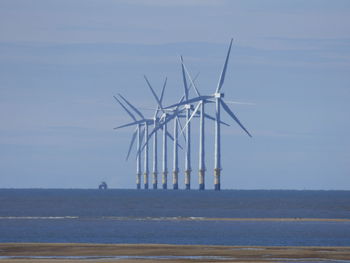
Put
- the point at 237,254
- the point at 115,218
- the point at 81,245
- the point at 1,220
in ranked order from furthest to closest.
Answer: the point at 115,218 → the point at 1,220 → the point at 81,245 → the point at 237,254

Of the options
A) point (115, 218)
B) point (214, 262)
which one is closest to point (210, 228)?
point (115, 218)

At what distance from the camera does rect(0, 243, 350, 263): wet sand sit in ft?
205

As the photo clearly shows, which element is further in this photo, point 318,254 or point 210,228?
point 210,228

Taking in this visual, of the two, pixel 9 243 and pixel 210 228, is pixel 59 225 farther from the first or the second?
pixel 9 243

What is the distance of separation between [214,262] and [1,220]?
180ft

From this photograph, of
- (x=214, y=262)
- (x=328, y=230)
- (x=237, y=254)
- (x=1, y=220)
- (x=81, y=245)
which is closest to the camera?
(x=214, y=262)

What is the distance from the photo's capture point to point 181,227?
9988 cm

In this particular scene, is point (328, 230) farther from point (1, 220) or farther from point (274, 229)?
point (1, 220)

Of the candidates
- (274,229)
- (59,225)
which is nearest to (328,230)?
(274,229)

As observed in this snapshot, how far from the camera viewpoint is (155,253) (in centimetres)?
6738

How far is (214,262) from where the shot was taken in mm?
60438

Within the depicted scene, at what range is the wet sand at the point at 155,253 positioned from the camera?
205 ft

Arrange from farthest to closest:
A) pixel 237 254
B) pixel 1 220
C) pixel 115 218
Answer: pixel 115 218 → pixel 1 220 → pixel 237 254

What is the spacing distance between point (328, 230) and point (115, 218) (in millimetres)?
30526
